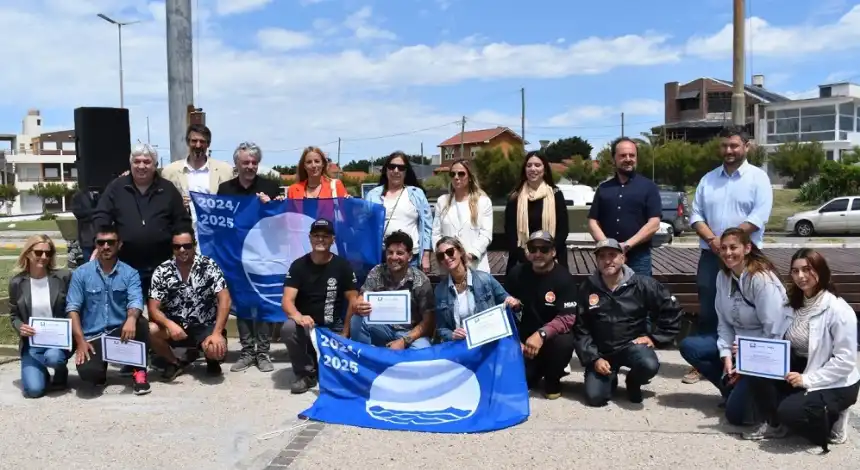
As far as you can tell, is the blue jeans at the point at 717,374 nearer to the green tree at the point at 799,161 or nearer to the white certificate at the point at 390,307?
the white certificate at the point at 390,307

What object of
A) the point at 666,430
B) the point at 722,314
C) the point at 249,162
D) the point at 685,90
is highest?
the point at 685,90

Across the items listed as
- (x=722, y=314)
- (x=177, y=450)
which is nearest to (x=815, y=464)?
(x=722, y=314)

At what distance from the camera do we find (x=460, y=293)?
5770mm

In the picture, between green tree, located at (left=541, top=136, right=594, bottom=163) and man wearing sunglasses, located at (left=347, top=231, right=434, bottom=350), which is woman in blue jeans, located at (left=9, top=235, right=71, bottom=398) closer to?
man wearing sunglasses, located at (left=347, top=231, right=434, bottom=350)

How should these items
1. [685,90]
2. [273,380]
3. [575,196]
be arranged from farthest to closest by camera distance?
[685,90] → [575,196] → [273,380]

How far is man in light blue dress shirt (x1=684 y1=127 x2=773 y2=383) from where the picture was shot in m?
5.77

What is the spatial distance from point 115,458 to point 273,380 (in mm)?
1925

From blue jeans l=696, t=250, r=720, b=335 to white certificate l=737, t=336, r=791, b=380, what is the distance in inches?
37.5

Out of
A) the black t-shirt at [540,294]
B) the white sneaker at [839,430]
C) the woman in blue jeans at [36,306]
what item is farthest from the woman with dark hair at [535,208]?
the woman in blue jeans at [36,306]

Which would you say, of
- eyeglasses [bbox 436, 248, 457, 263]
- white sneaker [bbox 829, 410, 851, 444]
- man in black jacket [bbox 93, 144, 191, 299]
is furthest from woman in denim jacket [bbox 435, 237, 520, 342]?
man in black jacket [bbox 93, 144, 191, 299]

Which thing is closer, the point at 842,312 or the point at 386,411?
the point at 842,312

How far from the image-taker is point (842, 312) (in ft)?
14.6

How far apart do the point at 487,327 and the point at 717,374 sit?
1703mm

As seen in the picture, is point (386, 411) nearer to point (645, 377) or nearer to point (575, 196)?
point (645, 377)
